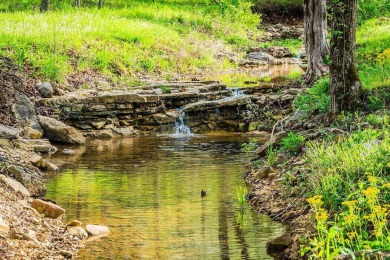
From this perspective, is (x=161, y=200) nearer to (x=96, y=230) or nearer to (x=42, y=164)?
(x=96, y=230)

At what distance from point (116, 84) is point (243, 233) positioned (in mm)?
13271

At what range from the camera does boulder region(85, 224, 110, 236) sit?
8953 mm

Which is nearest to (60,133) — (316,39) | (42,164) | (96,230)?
(42,164)

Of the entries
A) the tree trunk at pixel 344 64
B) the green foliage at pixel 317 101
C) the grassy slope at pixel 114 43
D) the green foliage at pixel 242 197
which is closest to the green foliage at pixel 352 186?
the green foliage at pixel 242 197

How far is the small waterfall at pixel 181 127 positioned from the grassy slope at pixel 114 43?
133 inches

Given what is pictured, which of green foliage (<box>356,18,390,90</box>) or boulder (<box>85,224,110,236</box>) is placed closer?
boulder (<box>85,224,110,236</box>)

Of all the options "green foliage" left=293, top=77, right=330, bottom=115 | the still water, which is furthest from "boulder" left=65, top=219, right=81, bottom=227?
"green foliage" left=293, top=77, right=330, bottom=115

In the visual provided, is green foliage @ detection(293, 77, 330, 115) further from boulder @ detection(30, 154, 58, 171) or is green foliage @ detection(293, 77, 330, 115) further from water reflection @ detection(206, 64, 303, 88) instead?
water reflection @ detection(206, 64, 303, 88)

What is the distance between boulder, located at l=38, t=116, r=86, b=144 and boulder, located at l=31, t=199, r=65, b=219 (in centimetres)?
720

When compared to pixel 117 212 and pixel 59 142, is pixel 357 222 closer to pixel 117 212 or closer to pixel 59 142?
pixel 117 212

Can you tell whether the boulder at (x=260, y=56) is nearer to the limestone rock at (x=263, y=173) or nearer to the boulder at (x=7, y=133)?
the boulder at (x=7, y=133)

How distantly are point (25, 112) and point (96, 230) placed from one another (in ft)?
27.9

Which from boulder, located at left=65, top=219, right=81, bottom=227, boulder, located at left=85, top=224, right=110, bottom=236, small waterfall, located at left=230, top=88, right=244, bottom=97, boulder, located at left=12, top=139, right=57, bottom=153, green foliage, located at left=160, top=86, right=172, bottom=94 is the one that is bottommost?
small waterfall, located at left=230, top=88, right=244, bottom=97

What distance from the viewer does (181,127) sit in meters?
19.5
